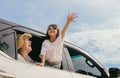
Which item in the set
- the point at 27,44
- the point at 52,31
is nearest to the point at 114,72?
the point at 52,31

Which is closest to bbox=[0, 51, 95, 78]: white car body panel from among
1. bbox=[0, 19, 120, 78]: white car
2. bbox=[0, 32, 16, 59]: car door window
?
bbox=[0, 19, 120, 78]: white car

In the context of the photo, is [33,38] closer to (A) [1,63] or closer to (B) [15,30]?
(B) [15,30]

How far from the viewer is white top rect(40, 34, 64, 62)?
653cm

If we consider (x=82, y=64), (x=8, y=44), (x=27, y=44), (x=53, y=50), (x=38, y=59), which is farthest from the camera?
(x=82, y=64)

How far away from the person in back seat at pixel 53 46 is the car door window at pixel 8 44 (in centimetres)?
77

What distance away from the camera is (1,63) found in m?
5.15

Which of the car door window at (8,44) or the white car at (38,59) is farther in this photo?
the car door window at (8,44)

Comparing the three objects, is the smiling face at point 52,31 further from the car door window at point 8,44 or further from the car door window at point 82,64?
the car door window at point 8,44

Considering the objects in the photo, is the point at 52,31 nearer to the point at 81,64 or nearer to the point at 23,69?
the point at 81,64

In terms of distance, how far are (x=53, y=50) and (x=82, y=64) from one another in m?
0.65

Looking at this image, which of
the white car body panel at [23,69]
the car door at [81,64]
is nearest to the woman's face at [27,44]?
the white car body panel at [23,69]

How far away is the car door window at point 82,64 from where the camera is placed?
22.5 ft

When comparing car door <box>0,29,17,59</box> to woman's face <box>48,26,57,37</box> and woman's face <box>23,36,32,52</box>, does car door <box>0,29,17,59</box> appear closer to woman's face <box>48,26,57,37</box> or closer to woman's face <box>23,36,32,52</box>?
woman's face <box>23,36,32,52</box>

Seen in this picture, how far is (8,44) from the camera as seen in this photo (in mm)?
5648
